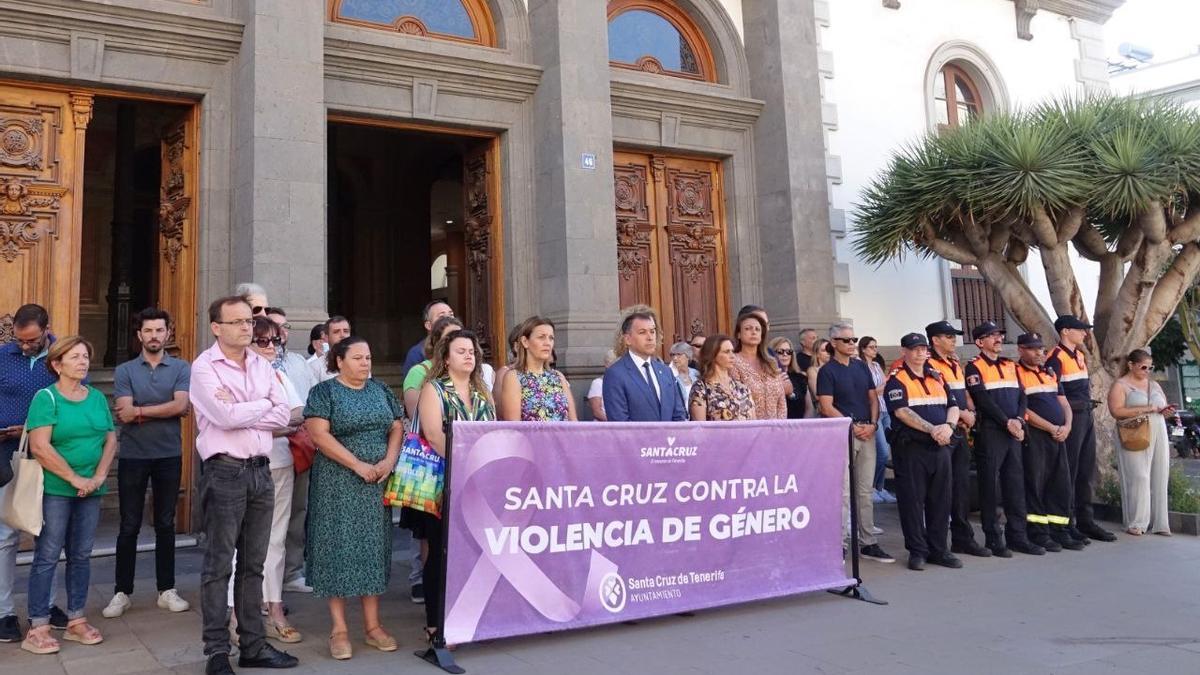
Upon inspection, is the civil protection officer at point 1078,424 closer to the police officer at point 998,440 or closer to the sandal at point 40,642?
the police officer at point 998,440

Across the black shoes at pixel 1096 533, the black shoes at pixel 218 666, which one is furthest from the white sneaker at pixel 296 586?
the black shoes at pixel 1096 533

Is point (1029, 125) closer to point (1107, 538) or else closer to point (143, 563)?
point (1107, 538)

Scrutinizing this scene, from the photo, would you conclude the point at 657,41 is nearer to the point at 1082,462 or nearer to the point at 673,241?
the point at 673,241

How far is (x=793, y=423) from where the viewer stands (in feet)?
20.7

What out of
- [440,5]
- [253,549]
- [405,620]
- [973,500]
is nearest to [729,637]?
[405,620]

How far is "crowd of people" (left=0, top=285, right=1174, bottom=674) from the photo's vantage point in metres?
4.83

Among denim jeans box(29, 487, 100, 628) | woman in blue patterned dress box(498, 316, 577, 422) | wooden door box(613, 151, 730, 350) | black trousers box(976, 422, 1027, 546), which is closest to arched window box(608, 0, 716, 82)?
wooden door box(613, 151, 730, 350)

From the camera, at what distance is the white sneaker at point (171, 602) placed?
591 cm

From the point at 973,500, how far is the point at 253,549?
8.18 m

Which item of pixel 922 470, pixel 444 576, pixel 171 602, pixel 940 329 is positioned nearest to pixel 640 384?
pixel 444 576

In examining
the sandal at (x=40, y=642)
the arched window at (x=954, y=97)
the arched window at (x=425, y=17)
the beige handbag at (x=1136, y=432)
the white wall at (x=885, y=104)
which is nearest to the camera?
the sandal at (x=40, y=642)

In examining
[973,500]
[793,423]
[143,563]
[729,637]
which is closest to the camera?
[729,637]

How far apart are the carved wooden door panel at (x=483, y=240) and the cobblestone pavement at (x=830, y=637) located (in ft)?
13.6

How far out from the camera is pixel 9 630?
5230 millimetres
